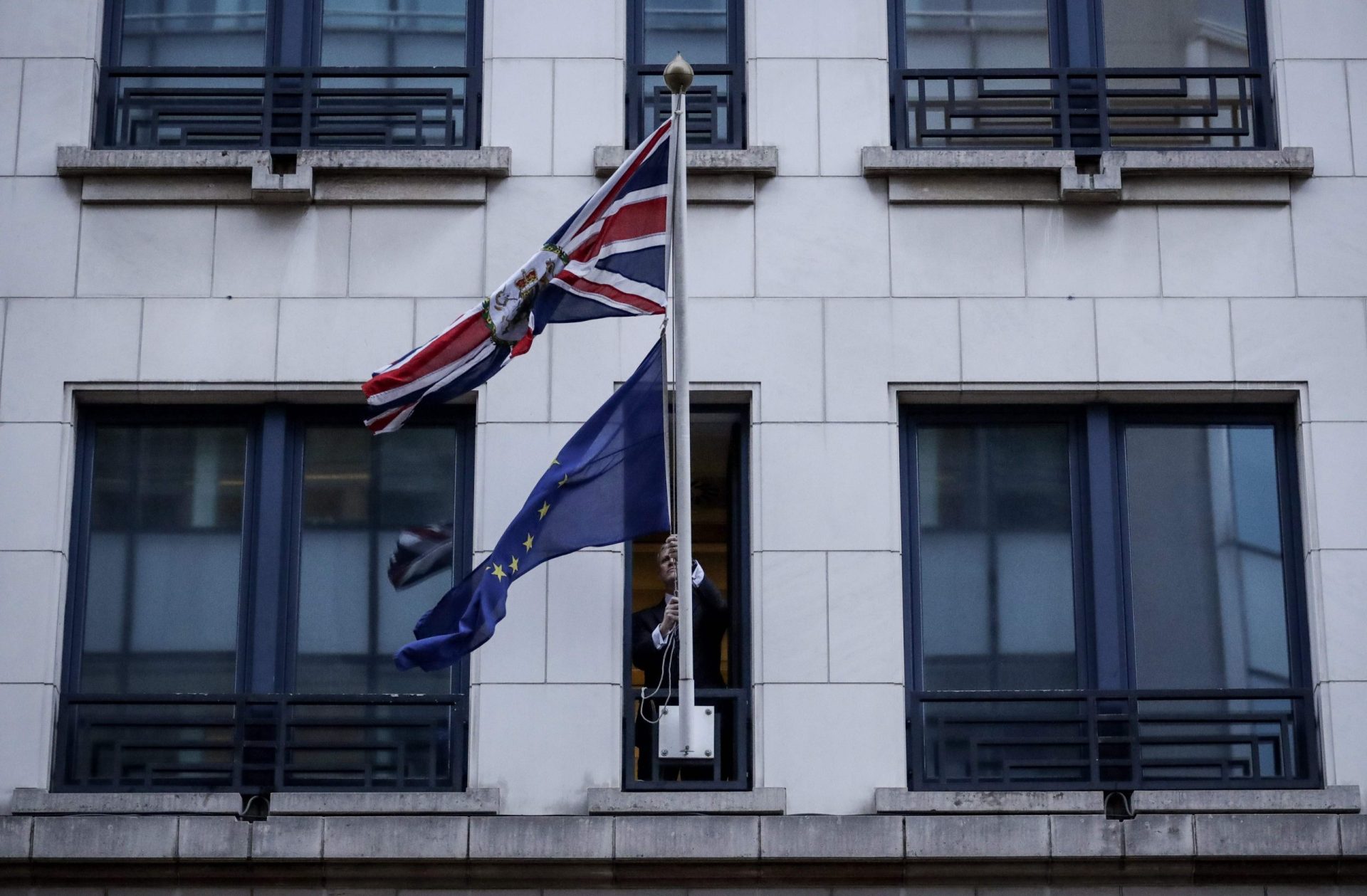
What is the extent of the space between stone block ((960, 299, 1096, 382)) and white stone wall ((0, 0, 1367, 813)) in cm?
2

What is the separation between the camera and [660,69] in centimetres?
1709

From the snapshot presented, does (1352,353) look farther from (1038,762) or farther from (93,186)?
(93,186)

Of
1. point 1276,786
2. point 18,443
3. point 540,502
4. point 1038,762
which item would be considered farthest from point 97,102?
point 1276,786

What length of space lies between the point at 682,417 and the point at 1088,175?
407 centimetres

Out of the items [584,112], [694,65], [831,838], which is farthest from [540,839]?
[694,65]

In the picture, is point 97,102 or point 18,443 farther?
point 97,102

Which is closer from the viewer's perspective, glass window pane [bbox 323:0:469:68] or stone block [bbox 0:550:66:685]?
stone block [bbox 0:550:66:685]

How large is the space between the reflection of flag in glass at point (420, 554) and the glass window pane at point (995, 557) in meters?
3.38

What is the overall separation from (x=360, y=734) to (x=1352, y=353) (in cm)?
749

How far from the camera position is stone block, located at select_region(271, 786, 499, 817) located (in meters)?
15.1

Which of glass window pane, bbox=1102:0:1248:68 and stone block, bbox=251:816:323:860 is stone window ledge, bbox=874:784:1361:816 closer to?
stone block, bbox=251:816:323:860

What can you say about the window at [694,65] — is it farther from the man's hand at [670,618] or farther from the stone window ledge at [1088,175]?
the man's hand at [670,618]

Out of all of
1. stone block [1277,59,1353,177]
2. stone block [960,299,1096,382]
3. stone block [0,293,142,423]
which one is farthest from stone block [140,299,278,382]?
stone block [1277,59,1353,177]

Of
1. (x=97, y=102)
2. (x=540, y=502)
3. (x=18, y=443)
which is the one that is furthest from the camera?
(x=97, y=102)
